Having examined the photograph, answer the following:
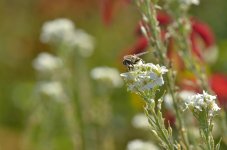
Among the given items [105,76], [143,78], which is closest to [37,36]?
[105,76]

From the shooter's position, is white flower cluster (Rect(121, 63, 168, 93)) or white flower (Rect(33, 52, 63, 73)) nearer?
white flower cluster (Rect(121, 63, 168, 93))

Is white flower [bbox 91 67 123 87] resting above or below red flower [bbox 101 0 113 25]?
below

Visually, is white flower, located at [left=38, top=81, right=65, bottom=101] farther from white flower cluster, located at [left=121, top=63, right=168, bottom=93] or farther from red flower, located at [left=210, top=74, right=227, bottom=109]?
white flower cluster, located at [left=121, top=63, right=168, bottom=93]

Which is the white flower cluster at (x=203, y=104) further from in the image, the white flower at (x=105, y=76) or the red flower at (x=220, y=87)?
the white flower at (x=105, y=76)

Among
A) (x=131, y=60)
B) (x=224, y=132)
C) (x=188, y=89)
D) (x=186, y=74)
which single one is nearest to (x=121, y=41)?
(x=186, y=74)

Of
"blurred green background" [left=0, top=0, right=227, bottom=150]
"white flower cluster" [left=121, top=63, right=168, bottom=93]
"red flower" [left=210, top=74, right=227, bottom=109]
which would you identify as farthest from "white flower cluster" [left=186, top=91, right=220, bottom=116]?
"blurred green background" [left=0, top=0, right=227, bottom=150]

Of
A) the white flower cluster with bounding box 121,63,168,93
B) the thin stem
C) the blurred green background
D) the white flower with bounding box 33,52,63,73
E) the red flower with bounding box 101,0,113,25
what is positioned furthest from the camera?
the blurred green background
